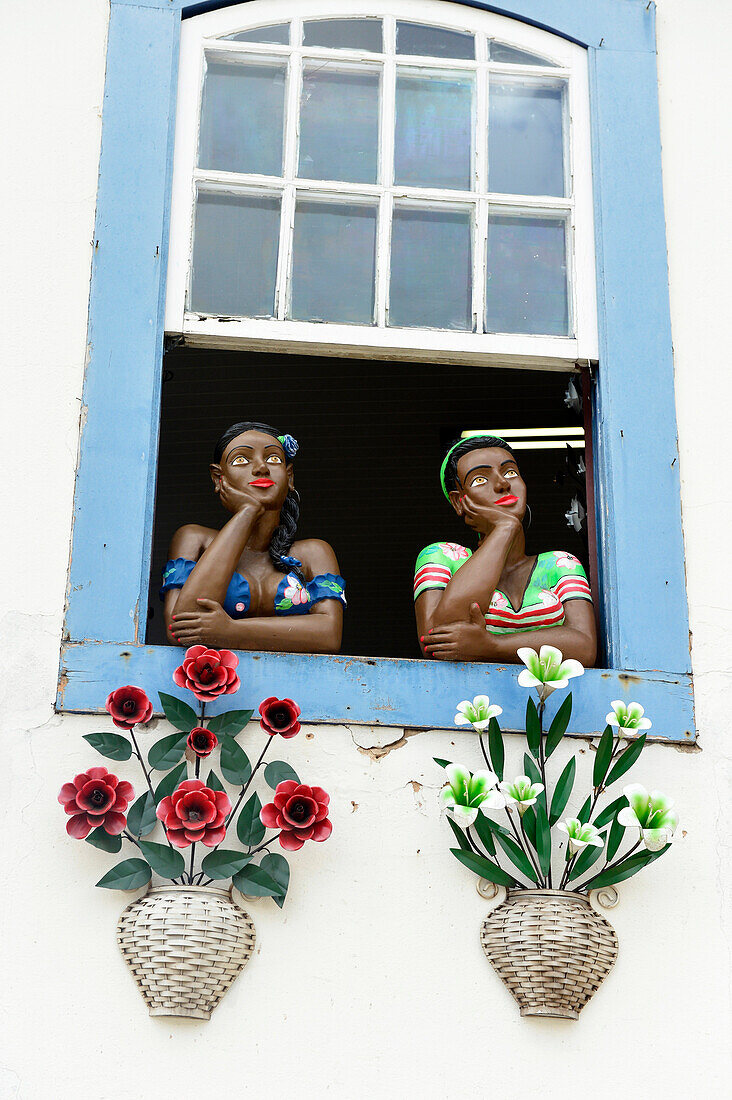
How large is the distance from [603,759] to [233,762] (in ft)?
2.90

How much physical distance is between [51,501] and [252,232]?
3.25 ft

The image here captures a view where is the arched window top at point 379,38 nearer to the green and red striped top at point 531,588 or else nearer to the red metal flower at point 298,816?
the green and red striped top at point 531,588

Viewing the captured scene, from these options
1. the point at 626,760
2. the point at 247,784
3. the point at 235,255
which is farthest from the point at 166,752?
the point at 235,255

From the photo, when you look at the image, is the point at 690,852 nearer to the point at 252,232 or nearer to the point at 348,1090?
the point at 348,1090

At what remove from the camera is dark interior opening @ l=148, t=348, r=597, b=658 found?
20.4ft

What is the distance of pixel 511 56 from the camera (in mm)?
4148

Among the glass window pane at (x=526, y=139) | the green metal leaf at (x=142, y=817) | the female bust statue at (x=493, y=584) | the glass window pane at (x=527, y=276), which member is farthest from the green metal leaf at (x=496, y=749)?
the glass window pane at (x=526, y=139)

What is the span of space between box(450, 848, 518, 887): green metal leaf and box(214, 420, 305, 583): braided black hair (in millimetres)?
909

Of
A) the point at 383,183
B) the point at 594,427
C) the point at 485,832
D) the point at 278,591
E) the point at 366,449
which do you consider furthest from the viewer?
the point at 366,449

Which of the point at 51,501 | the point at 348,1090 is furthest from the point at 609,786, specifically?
the point at 51,501

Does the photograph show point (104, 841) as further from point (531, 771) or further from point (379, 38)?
point (379, 38)

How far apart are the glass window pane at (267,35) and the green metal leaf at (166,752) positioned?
2138 mm

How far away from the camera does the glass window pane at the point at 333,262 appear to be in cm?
383

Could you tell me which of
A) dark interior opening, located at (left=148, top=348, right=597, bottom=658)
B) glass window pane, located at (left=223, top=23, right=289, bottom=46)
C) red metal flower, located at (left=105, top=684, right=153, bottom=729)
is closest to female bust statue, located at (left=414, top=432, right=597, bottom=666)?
red metal flower, located at (left=105, top=684, right=153, bottom=729)
